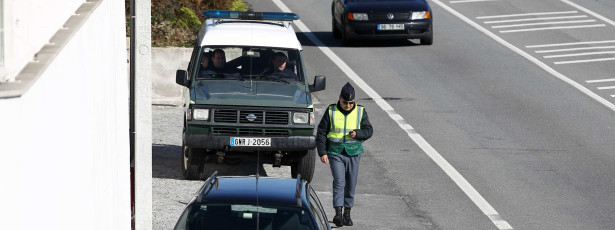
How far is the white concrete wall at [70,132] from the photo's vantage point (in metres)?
6.80

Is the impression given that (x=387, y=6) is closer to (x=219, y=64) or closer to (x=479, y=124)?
(x=479, y=124)

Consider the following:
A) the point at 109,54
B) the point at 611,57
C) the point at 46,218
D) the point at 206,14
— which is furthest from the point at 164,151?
the point at 611,57

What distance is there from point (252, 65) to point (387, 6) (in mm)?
13270

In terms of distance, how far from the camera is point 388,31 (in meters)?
28.3

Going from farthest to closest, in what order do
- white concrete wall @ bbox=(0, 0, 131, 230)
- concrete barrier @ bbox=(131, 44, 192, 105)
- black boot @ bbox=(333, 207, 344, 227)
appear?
concrete barrier @ bbox=(131, 44, 192, 105), black boot @ bbox=(333, 207, 344, 227), white concrete wall @ bbox=(0, 0, 131, 230)

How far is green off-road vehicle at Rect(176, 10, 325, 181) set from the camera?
587 inches

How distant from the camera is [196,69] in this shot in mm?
15719

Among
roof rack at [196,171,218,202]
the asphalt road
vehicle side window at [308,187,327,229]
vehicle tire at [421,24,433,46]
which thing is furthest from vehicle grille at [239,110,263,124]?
vehicle tire at [421,24,433,46]

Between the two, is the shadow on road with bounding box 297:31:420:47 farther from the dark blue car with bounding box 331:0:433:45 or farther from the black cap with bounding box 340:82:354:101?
the black cap with bounding box 340:82:354:101

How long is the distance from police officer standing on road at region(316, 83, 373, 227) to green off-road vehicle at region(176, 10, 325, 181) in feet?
4.45

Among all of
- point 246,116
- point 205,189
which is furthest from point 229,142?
point 205,189

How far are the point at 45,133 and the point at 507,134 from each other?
1294 centimetres

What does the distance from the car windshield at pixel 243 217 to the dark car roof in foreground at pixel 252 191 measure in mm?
88

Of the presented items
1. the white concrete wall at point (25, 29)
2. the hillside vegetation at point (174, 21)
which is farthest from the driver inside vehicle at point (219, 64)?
the hillside vegetation at point (174, 21)
